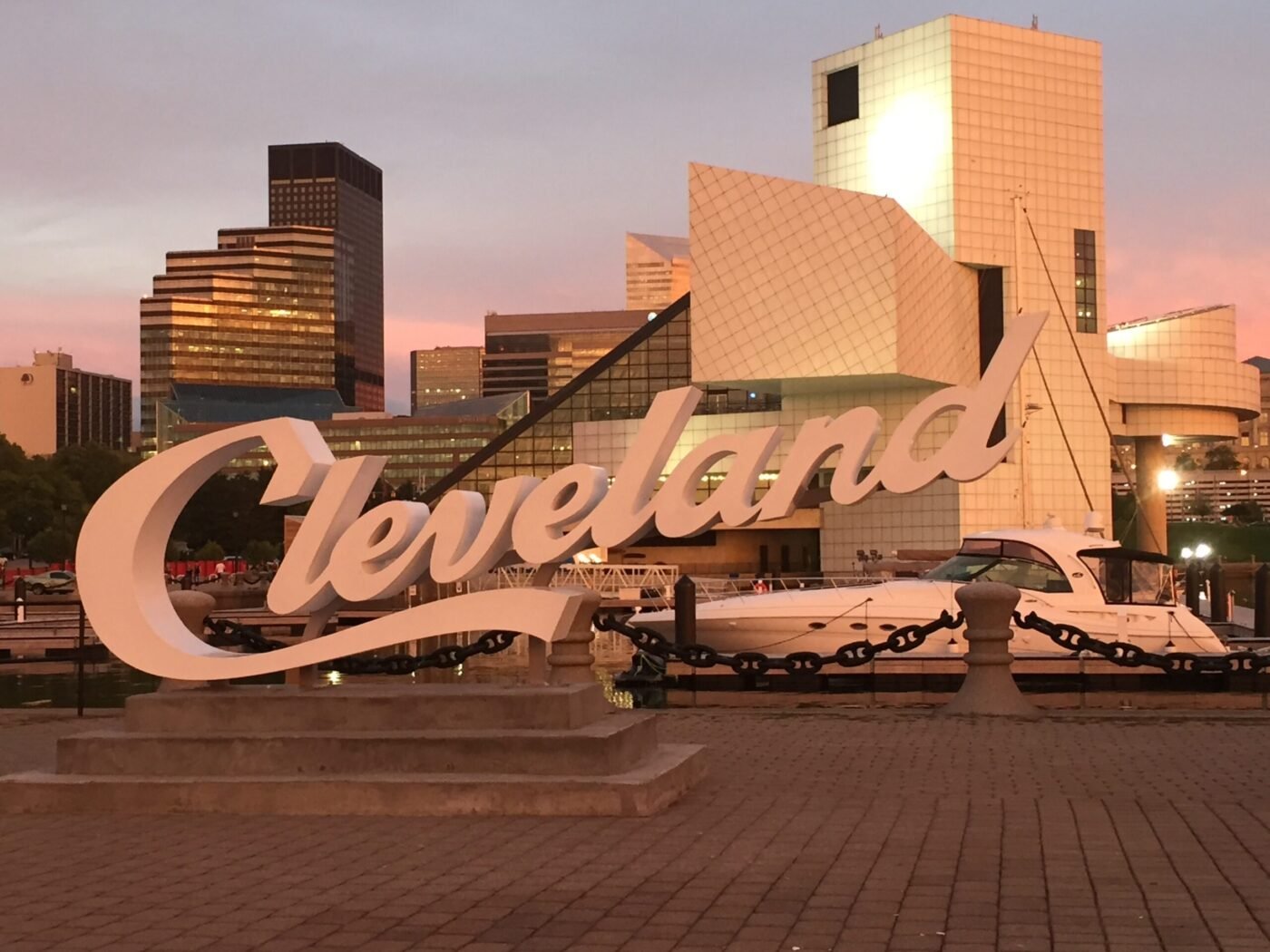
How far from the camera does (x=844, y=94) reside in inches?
3388

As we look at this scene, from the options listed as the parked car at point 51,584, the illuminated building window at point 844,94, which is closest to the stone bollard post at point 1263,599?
the parked car at point 51,584

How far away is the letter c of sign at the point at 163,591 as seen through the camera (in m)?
12.1

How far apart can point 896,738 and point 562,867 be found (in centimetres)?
715

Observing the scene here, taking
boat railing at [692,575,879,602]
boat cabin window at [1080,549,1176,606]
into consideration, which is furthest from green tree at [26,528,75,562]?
boat cabin window at [1080,549,1176,606]

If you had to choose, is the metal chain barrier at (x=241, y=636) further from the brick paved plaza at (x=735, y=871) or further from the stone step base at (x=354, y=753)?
the brick paved plaza at (x=735, y=871)

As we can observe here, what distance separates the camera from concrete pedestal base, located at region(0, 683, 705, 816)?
1085cm

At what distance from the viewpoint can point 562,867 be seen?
8.94 meters

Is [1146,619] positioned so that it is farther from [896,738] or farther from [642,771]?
[642,771]

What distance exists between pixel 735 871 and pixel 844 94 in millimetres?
80779

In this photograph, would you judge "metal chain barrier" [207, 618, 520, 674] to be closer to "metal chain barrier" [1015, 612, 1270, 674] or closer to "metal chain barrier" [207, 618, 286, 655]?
"metal chain barrier" [207, 618, 286, 655]

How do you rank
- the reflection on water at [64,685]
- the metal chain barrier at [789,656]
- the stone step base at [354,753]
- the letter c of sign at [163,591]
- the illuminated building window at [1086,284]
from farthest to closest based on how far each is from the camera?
the illuminated building window at [1086,284], the reflection on water at [64,685], the metal chain barrier at [789,656], the letter c of sign at [163,591], the stone step base at [354,753]

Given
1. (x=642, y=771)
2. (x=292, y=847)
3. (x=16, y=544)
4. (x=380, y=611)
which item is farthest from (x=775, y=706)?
(x=16, y=544)

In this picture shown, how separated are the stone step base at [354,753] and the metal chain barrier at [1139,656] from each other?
9.85 metres

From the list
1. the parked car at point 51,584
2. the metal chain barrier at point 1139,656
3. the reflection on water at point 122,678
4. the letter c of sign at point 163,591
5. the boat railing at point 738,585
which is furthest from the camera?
the parked car at point 51,584
